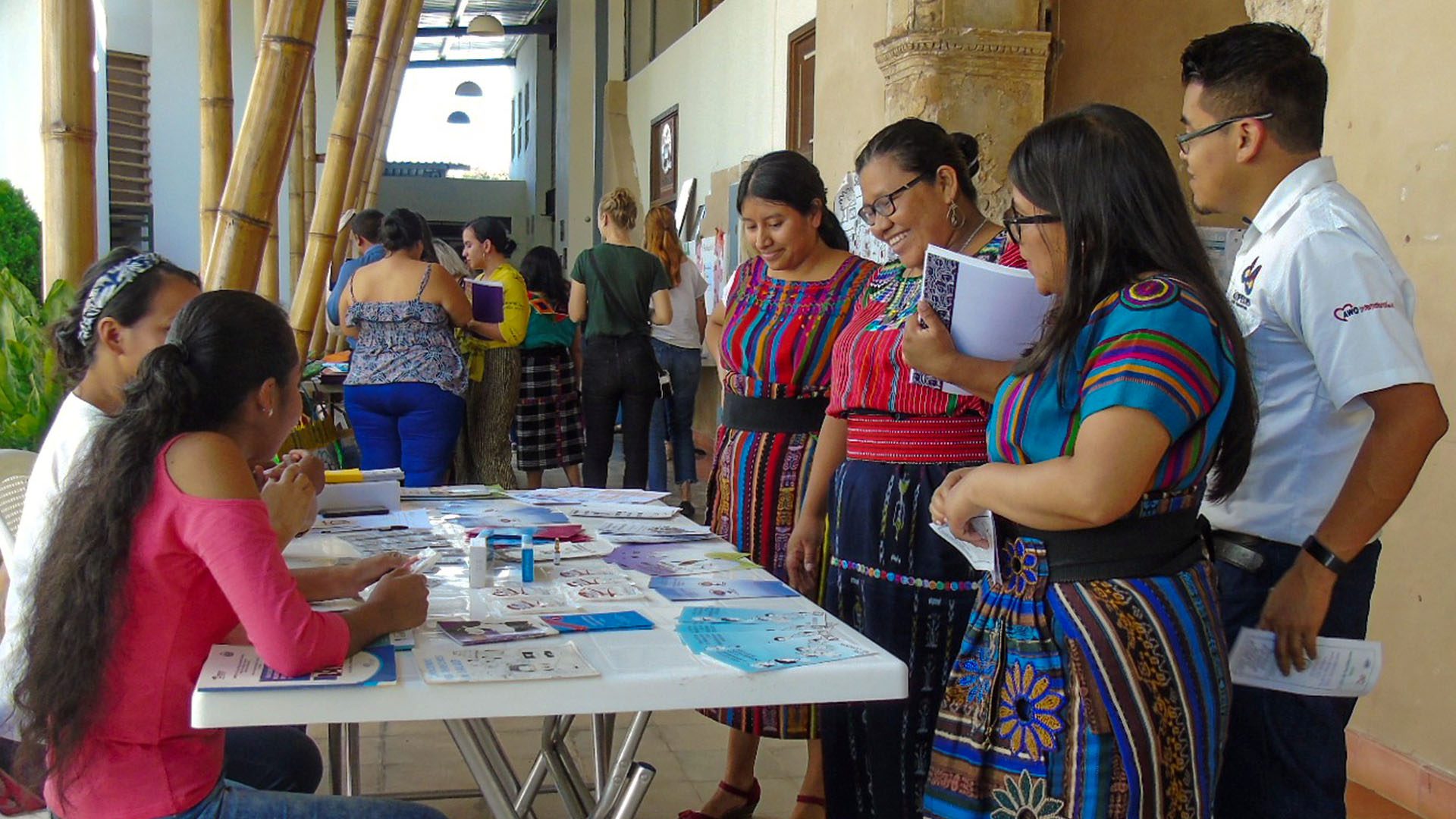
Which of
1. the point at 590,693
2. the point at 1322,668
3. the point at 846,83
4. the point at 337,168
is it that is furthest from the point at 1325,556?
the point at 337,168

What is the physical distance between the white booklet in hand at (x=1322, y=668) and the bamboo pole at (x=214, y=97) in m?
3.78

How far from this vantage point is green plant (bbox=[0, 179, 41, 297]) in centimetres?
968

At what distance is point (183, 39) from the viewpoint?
1350 centimetres

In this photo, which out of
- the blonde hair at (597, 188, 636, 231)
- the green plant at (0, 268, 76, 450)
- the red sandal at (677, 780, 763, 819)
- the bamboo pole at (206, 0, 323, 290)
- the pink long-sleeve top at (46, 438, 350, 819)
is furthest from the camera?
the blonde hair at (597, 188, 636, 231)

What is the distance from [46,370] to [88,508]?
198cm

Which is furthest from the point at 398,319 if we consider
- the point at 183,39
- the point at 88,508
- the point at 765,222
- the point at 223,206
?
the point at 183,39

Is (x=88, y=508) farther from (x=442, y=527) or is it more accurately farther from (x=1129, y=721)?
(x=1129, y=721)

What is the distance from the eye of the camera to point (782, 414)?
289 centimetres

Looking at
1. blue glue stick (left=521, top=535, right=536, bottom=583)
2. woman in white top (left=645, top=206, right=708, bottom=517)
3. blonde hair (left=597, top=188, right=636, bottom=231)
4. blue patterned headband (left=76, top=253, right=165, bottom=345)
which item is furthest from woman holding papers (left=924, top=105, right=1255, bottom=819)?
woman in white top (left=645, top=206, right=708, bottom=517)

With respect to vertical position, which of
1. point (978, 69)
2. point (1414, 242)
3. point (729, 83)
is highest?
point (729, 83)

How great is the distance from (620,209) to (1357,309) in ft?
15.2

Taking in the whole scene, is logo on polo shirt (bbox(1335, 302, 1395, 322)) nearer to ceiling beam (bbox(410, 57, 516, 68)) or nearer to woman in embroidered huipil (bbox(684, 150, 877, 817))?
woman in embroidered huipil (bbox(684, 150, 877, 817))

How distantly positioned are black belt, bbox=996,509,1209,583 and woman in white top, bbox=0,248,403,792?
965 millimetres

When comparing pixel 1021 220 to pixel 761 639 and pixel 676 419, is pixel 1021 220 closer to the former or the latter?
pixel 761 639
